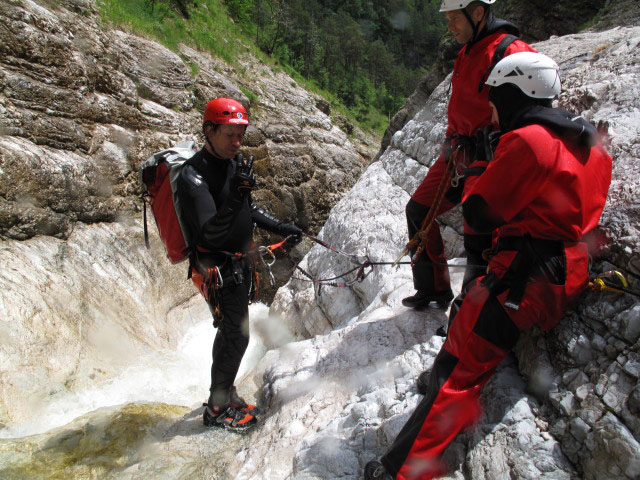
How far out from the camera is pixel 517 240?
2.39 metres

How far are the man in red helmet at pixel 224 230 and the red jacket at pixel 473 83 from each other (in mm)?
1773

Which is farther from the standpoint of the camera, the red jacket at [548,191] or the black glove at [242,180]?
the black glove at [242,180]

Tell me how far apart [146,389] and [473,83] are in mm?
5581

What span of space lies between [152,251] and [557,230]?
9.01 meters

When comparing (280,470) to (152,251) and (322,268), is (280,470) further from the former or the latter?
(152,251)

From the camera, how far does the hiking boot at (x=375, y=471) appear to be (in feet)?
7.95

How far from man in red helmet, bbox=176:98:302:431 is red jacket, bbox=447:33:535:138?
1.77 meters

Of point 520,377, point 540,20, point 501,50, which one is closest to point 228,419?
point 520,377

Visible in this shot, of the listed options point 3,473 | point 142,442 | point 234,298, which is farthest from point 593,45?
point 3,473

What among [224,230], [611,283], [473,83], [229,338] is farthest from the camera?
[229,338]

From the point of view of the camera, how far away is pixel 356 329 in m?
4.37

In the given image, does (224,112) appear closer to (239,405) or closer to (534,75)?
(534,75)

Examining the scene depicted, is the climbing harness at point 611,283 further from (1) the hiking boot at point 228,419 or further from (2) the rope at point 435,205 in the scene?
(1) the hiking boot at point 228,419

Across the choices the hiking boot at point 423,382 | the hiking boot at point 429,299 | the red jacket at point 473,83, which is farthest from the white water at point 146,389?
the red jacket at point 473,83
